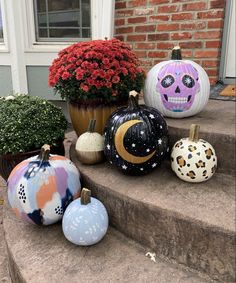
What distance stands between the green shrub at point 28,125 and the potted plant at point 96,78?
163 mm

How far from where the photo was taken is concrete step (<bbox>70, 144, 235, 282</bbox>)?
1.36 metres

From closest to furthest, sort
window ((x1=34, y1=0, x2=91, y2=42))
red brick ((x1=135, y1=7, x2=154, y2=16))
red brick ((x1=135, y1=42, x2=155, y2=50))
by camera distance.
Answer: red brick ((x1=135, y1=7, x2=154, y2=16)), red brick ((x1=135, y1=42, x2=155, y2=50)), window ((x1=34, y1=0, x2=91, y2=42))

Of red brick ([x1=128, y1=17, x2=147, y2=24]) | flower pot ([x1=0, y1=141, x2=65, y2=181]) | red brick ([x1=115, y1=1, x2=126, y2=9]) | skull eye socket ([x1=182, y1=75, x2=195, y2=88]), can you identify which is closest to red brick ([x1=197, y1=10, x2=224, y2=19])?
red brick ([x1=128, y1=17, x2=147, y2=24])

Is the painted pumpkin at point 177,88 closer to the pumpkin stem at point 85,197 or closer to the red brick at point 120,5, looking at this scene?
the pumpkin stem at point 85,197

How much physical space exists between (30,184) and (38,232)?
0.31m

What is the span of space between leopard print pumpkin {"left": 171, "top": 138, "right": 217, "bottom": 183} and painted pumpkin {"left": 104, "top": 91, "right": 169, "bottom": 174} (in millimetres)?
124

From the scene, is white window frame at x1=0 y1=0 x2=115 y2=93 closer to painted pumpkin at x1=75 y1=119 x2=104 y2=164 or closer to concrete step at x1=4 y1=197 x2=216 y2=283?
painted pumpkin at x1=75 y1=119 x2=104 y2=164

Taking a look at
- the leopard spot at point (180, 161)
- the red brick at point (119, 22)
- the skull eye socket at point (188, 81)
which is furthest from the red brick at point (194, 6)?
the leopard spot at point (180, 161)

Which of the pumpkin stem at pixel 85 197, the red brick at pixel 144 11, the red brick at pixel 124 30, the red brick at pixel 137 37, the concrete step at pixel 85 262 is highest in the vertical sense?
the red brick at pixel 144 11

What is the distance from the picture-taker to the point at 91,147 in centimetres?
193

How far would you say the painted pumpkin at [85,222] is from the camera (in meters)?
1.51

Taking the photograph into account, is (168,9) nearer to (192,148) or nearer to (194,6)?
(194,6)

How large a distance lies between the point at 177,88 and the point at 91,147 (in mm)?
667

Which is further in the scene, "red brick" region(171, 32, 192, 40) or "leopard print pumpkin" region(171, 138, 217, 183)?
"red brick" region(171, 32, 192, 40)
